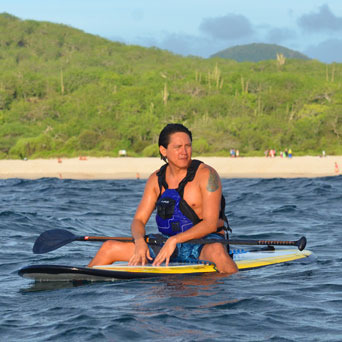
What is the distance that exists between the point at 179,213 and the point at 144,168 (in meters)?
24.2

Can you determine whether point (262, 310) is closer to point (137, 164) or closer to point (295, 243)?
point (295, 243)

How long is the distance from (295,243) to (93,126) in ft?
145

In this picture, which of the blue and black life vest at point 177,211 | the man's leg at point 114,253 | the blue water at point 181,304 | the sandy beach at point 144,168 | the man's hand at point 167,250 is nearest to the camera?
the blue water at point 181,304

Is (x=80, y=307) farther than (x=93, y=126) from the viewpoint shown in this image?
No

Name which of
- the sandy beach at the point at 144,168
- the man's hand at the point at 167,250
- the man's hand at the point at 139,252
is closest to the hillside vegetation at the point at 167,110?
the sandy beach at the point at 144,168

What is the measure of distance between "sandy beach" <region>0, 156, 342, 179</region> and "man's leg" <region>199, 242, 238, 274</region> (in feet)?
67.7

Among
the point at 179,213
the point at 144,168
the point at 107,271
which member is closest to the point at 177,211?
the point at 179,213

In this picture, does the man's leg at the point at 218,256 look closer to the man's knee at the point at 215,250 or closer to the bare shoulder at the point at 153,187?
the man's knee at the point at 215,250

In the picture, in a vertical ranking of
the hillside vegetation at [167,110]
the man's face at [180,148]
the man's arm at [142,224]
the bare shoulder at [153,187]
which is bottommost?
the man's arm at [142,224]

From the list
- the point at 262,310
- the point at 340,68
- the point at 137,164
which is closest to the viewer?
the point at 262,310

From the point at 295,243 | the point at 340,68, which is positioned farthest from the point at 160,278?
the point at 340,68

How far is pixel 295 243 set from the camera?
6859mm

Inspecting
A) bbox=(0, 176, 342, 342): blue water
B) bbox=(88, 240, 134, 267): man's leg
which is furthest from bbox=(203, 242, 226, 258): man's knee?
bbox=(88, 240, 134, 267): man's leg

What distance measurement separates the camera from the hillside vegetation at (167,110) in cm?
4425
